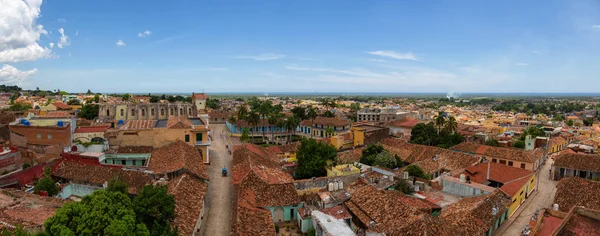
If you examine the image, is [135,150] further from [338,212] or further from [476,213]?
[476,213]

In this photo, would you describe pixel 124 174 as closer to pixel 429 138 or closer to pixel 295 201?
pixel 295 201

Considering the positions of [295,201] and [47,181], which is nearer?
[47,181]

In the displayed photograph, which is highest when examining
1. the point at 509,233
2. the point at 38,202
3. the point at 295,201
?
the point at 38,202

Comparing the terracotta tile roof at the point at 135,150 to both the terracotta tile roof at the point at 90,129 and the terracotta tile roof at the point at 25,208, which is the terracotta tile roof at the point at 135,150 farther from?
the terracotta tile roof at the point at 25,208

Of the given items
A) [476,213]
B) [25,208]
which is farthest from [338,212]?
[25,208]

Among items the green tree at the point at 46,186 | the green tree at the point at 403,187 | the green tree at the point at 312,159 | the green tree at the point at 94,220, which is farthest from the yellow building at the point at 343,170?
the green tree at the point at 46,186

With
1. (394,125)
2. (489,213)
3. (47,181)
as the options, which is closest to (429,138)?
(394,125)
